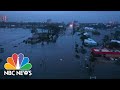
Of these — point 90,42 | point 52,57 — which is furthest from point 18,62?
point 90,42

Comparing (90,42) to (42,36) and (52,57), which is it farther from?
(42,36)

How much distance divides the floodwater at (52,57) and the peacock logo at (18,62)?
50mm

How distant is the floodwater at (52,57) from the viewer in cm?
339

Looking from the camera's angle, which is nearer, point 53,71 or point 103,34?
point 53,71

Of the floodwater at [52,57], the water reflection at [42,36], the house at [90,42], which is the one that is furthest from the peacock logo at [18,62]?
the house at [90,42]

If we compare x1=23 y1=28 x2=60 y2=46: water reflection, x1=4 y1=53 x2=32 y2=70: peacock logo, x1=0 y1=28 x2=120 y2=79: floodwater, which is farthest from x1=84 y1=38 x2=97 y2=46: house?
x1=4 y1=53 x2=32 y2=70: peacock logo

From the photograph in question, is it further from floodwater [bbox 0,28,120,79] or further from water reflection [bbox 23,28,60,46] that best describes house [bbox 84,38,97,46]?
water reflection [bbox 23,28,60,46]

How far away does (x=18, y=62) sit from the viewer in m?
3.38

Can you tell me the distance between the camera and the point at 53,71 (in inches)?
134

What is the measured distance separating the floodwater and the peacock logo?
0.16ft
